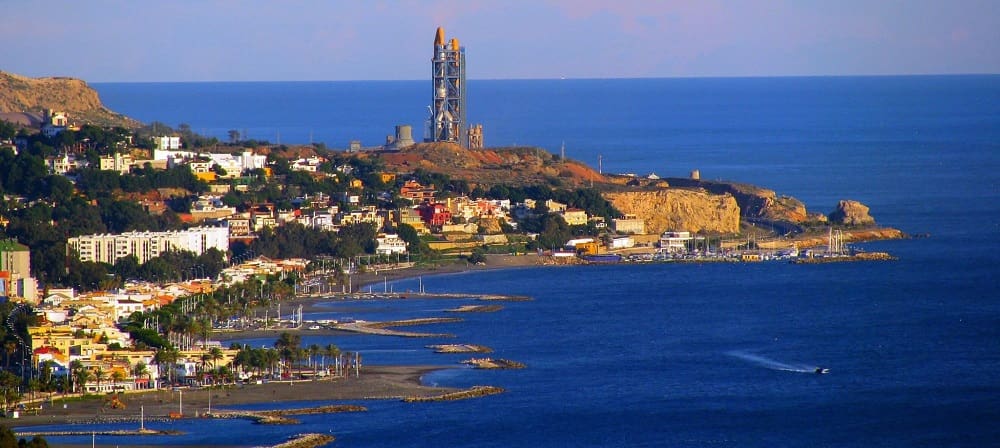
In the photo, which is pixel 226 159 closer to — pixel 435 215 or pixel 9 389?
pixel 435 215

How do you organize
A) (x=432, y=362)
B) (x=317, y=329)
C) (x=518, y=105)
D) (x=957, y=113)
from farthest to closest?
(x=518, y=105), (x=957, y=113), (x=317, y=329), (x=432, y=362)

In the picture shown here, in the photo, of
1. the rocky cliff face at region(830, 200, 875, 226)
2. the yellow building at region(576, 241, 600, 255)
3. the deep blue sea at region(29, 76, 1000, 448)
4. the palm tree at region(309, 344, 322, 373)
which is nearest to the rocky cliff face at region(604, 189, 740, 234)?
the rocky cliff face at region(830, 200, 875, 226)

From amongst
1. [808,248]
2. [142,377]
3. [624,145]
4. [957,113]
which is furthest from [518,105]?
[142,377]

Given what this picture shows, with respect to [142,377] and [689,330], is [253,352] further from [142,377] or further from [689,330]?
[689,330]

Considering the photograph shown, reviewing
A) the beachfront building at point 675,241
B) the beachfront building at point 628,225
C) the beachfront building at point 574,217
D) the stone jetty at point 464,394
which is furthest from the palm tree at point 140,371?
the beachfront building at point 628,225

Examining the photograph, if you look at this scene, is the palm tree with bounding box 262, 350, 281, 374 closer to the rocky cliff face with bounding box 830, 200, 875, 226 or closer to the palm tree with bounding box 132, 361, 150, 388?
the palm tree with bounding box 132, 361, 150, 388

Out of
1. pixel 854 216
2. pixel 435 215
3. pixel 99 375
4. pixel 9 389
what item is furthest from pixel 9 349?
pixel 854 216

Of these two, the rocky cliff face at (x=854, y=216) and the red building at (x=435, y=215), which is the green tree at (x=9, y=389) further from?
the rocky cliff face at (x=854, y=216)
